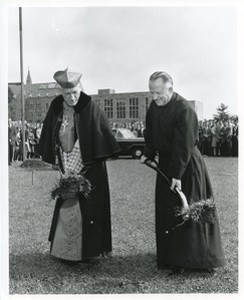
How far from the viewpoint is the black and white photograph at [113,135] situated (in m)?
4.98

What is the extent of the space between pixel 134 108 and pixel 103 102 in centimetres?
46

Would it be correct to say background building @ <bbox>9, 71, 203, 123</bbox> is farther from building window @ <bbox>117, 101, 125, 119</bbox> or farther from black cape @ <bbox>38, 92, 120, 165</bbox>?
black cape @ <bbox>38, 92, 120, 165</bbox>

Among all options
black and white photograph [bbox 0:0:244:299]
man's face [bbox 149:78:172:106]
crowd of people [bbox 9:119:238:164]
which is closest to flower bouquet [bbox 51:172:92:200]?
black and white photograph [bbox 0:0:244:299]

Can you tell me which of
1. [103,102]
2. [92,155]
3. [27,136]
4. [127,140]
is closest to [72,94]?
[103,102]

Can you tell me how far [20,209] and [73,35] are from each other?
315 cm

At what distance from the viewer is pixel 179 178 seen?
4918 millimetres

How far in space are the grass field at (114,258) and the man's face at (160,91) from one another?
1.57 metres

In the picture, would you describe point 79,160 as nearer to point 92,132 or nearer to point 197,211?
point 92,132

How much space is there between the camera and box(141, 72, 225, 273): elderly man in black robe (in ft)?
16.1

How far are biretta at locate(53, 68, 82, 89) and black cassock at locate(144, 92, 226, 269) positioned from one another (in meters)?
0.88

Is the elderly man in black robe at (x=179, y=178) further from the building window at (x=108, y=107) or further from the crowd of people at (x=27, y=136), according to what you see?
the crowd of people at (x=27, y=136)

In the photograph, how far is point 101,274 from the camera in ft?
17.0

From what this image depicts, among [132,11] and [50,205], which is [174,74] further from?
[50,205]

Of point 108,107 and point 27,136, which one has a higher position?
point 108,107
